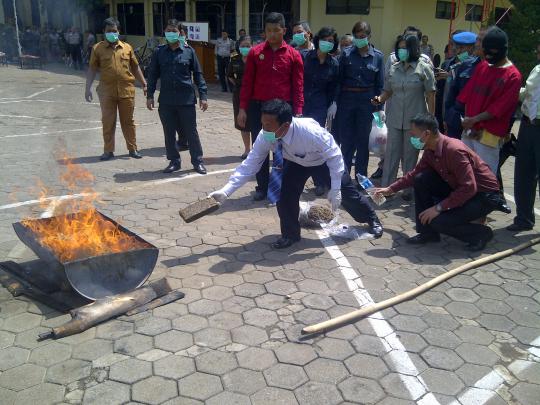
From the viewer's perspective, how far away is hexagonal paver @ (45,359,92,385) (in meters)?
3.04

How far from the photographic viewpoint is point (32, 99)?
48.5ft

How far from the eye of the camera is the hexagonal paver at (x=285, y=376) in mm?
3029

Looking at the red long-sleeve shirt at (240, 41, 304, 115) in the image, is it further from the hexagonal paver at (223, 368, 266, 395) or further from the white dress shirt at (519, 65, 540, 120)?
the hexagonal paver at (223, 368, 266, 395)

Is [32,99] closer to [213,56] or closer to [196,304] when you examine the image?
[213,56]

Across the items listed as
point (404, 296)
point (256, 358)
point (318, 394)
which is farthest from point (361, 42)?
point (318, 394)

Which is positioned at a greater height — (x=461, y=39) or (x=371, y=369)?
(x=461, y=39)

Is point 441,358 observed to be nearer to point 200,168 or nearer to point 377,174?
point 377,174

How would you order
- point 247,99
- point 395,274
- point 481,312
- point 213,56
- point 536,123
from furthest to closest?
point 213,56 < point 247,99 < point 536,123 < point 395,274 < point 481,312

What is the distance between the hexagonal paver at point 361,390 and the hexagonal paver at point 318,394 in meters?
0.05

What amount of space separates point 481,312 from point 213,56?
17.2 meters

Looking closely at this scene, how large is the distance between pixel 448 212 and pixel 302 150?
5.21 ft

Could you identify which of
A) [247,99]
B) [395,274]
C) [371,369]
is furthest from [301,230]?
[371,369]

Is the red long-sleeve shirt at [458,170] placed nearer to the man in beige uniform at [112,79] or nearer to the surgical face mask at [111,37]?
the man in beige uniform at [112,79]

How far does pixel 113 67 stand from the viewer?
7.85 m
